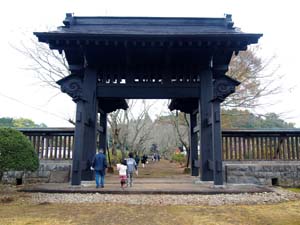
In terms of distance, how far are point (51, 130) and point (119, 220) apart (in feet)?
21.7

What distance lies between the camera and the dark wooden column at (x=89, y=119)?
959 centimetres

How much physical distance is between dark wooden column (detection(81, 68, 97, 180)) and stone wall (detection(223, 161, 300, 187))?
4.95 meters

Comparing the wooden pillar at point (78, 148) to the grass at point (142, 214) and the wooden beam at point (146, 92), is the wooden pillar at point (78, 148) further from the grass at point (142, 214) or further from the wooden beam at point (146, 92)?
the grass at point (142, 214)

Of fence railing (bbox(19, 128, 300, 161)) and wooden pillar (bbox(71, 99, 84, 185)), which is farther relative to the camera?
fence railing (bbox(19, 128, 300, 161))

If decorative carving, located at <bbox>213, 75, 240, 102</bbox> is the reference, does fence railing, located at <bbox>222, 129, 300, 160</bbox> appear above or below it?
below

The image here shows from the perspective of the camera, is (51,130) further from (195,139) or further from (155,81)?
(195,139)

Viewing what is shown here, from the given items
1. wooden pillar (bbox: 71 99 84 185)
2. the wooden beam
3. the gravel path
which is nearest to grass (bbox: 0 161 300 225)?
the gravel path

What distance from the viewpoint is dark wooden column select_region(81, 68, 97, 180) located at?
959 cm

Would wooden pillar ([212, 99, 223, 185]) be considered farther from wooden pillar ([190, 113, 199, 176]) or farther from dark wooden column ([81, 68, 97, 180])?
dark wooden column ([81, 68, 97, 180])

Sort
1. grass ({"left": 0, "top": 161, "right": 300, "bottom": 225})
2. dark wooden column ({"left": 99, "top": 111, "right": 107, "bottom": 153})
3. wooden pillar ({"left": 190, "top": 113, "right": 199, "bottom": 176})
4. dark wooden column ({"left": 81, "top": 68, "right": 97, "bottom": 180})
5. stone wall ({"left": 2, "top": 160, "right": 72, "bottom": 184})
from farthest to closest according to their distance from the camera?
dark wooden column ({"left": 99, "top": 111, "right": 107, "bottom": 153}), wooden pillar ({"left": 190, "top": 113, "right": 199, "bottom": 176}), stone wall ({"left": 2, "top": 160, "right": 72, "bottom": 184}), dark wooden column ({"left": 81, "top": 68, "right": 97, "bottom": 180}), grass ({"left": 0, "top": 161, "right": 300, "bottom": 225})

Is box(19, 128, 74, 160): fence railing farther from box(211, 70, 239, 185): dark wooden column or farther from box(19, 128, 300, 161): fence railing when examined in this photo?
box(211, 70, 239, 185): dark wooden column

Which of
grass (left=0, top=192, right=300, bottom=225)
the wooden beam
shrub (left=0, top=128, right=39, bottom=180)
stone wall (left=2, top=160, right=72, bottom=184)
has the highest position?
the wooden beam

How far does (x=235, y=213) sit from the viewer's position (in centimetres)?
589

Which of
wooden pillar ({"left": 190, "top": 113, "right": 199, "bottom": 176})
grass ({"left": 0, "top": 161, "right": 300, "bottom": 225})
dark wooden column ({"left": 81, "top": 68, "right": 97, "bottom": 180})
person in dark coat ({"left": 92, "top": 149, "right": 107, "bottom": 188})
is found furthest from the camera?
wooden pillar ({"left": 190, "top": 113, "right": 199, "bottom": 176})
